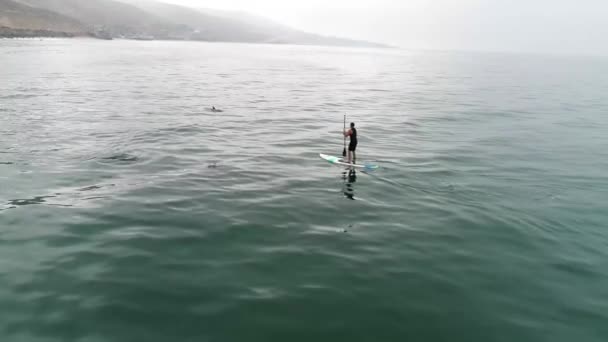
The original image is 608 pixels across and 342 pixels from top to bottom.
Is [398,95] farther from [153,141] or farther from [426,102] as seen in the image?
[153,141]

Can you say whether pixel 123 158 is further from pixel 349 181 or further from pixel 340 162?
pixel 349 181

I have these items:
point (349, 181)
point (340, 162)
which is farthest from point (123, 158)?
point (349, 181)

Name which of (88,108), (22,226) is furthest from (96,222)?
(88,108)

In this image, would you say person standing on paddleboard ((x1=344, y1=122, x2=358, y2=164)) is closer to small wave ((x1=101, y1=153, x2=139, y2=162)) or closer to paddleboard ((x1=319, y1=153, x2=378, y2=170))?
paddleboard ((x1=319, y1=153, x2=378, y2=170))

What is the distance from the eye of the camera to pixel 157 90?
193ft

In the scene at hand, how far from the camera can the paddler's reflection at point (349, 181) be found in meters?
21.8

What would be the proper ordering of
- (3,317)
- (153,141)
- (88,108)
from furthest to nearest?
(88,108) < (153,141) < (3,317)

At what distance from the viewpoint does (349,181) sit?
23953mm

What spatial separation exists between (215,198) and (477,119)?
37582 mm

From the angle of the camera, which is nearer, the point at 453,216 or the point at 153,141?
the point at 453,216

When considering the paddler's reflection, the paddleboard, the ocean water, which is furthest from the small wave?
the paddler's reflection

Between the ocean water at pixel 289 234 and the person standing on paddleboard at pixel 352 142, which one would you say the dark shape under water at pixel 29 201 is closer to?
the ocean water at pixel 289 234

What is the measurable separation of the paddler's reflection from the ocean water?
0.46m

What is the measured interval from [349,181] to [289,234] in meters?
8.16
